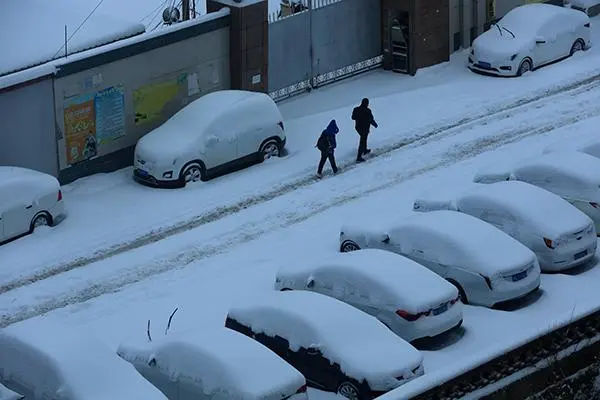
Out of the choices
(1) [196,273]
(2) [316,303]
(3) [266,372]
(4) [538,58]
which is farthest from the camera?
(4) [538,58]

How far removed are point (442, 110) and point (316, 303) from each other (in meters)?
14.5

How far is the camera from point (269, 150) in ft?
109

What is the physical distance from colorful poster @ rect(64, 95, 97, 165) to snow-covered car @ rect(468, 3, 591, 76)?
11.3 meters

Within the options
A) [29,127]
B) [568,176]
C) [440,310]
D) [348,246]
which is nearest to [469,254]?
[440,310]

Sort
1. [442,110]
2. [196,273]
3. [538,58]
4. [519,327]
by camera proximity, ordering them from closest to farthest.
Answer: [519,327], [196,273], [442,110], [538,58]

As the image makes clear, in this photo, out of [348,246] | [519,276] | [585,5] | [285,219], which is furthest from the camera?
[585,5]

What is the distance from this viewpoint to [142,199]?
31203 millimetres

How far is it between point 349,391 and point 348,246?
6488 mm

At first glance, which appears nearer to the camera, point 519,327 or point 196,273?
point 519,327

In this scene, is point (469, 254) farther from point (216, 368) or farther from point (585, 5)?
point (585, 5)

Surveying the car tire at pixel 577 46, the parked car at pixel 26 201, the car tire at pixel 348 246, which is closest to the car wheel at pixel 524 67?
the car tire at pixel 577 46

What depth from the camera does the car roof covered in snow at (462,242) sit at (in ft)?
81.8

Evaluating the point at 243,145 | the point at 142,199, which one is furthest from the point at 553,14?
the point at 142,199

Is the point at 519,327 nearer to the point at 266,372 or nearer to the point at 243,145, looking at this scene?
the point at 266,372
